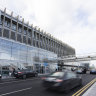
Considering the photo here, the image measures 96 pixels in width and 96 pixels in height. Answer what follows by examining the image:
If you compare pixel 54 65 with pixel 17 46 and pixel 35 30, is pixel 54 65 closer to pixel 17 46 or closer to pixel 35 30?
pixel 35 30

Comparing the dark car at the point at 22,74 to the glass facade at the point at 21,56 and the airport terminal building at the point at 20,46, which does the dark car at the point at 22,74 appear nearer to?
the airport terminal building at the point at 20,46

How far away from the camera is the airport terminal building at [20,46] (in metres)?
25.0

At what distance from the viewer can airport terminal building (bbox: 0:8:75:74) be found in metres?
25.0

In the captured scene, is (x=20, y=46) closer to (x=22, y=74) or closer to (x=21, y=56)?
(x=21, y=56)

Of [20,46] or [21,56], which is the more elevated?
[20,46]

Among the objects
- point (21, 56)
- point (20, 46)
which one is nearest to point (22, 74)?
point (21, 56)

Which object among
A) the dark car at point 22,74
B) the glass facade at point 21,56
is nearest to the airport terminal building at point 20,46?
the glass facade at point 21,56

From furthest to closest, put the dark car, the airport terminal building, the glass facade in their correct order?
the airport terminal building < the glass facade < the dark car

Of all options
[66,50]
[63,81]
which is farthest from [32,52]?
[66,50]

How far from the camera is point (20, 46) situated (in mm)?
29281

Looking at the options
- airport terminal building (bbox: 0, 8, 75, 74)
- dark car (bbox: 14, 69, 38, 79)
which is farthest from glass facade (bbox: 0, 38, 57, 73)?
dark car (bbox: 14, 69, 38, 79)

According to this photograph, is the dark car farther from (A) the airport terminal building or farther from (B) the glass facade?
(B) the glass facade

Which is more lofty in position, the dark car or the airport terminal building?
the airport terminal building

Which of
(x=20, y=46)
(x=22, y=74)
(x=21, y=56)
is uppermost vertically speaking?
(x=20, y=46)
